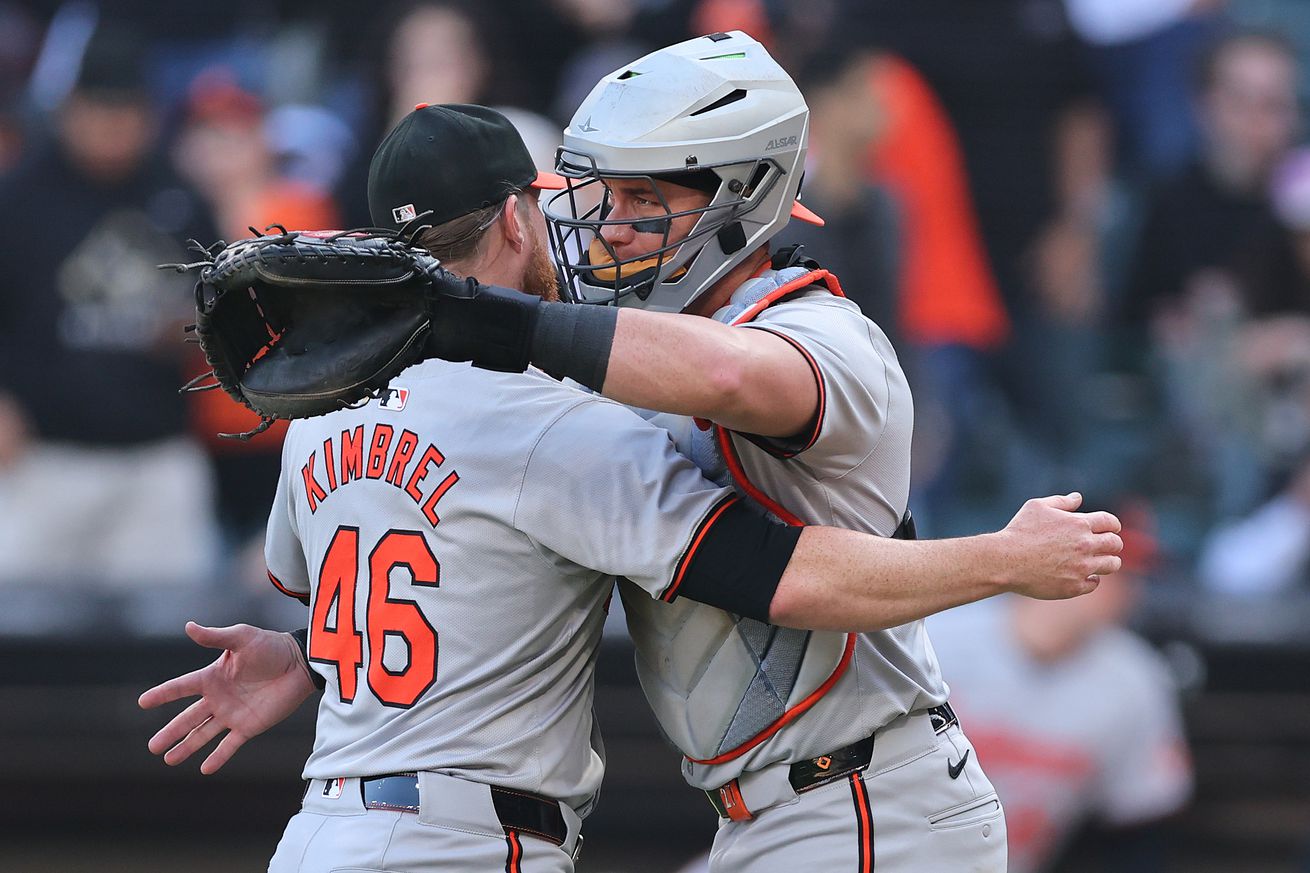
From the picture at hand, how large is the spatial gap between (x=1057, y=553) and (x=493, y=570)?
2.68 feet

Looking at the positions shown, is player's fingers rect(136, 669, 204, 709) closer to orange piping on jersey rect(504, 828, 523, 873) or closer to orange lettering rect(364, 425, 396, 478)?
orange lettering rect(364, 425, 396, 478)

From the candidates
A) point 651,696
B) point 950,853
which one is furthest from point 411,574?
point 950,853

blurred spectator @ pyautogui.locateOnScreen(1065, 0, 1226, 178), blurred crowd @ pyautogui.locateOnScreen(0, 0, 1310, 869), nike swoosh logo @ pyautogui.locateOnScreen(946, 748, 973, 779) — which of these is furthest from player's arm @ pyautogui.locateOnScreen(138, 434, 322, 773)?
blurred spectator @ pyautogui.locateOnScreen(1065, 0, 1226, 178)

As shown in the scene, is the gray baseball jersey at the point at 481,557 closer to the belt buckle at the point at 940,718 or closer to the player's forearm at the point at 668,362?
the player's forearm at the point at 668,362

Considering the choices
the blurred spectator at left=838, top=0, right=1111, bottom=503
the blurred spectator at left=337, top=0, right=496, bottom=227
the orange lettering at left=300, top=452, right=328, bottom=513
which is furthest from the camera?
the blurred spectator at left=838, top=0, right=1111, bottom=503

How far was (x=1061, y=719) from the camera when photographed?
18.5ft

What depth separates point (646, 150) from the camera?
8.52 ft

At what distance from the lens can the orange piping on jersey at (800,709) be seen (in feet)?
8.21

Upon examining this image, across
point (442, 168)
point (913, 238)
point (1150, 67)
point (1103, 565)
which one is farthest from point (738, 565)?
point (1150, 67)

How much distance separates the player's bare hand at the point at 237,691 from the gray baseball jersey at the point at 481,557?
1.06ft

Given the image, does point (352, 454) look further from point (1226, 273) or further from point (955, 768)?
point (1226, 273)

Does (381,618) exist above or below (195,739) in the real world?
above

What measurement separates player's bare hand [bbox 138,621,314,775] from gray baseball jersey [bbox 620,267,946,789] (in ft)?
2.23

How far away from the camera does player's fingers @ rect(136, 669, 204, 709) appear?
269 cm
